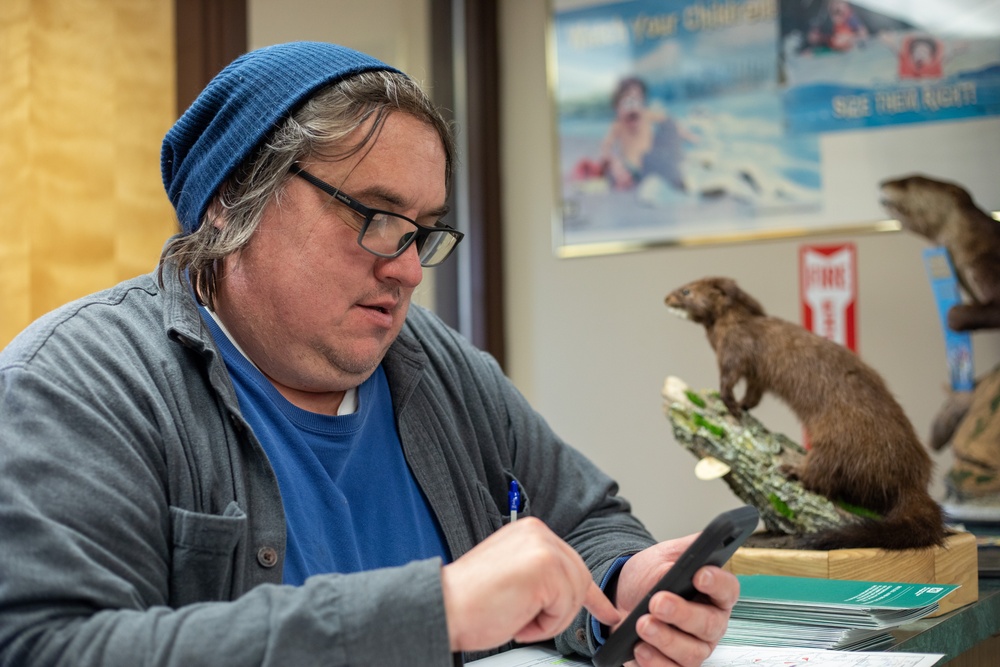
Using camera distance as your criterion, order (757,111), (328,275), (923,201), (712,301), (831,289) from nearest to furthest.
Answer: (328,275) → (712,301) → (831,289) → (923,201) → (757,111)

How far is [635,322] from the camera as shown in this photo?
3.00 meters

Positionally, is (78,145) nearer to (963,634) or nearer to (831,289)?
(831,289)

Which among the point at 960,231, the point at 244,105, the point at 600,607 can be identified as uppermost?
the point at 244,105

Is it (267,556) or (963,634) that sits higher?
(267,556)

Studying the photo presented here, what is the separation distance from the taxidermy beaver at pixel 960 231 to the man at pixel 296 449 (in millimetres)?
1181

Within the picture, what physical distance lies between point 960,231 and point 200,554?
6.14 ft

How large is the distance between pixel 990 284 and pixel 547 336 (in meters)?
1.33

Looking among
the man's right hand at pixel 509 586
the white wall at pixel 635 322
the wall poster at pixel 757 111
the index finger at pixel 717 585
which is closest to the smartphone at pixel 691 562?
the index finger at pixel 717 585

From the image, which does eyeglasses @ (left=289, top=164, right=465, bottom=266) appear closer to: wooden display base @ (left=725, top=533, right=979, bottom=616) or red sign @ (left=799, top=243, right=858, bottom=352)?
wooden display base @ (left=725, top=533, right=979, bottom=616)

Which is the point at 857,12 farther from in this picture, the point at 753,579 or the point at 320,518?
the point at 320,518

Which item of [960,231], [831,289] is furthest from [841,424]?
[960,231]

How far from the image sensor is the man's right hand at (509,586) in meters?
0.77

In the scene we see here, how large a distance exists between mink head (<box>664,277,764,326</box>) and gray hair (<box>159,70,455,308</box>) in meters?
0.70

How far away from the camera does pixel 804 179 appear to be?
2758 mm
